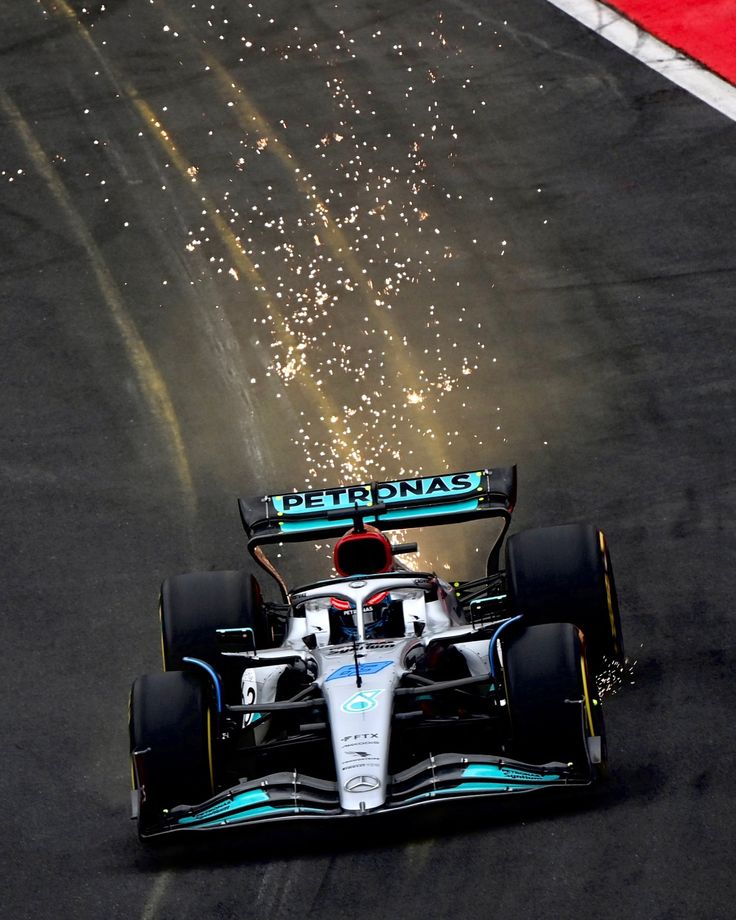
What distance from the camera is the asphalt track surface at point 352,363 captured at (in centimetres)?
1017

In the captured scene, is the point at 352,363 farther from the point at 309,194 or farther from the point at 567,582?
the point at 567,582

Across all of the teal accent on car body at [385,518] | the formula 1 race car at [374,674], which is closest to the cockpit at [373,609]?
the formula 1 race car at [374,674]

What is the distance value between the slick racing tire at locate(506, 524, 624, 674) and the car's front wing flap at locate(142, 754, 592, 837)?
53.1 inches

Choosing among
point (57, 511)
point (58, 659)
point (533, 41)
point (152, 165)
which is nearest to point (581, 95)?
point (533, 41)

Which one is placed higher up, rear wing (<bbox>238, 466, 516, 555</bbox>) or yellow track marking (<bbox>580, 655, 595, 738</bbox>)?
rear wing (<bbox>238, 466, 516, 555</bbox>)

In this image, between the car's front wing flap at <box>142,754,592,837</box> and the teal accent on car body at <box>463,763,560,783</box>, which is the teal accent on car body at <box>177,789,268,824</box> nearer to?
the car's front wing flap at <box>142,754,592,837</box>

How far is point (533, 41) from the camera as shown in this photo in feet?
64.4

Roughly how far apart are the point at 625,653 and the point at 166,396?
5.25 meters

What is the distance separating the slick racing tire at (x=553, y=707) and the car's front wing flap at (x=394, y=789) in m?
0.13

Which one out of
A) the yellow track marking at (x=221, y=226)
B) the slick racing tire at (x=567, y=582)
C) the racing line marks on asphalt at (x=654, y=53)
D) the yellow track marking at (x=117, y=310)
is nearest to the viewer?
the slick racing tire at (x=567, y=582)

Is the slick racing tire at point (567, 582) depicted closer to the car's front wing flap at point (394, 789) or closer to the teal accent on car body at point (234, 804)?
the car's front wing flap at point (394, 789)

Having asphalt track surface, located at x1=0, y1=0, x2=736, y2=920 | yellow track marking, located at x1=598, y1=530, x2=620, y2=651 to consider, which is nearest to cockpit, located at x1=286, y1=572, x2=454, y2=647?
yellow track marking, located at x1=598, y1=530, x2=620, y2=651

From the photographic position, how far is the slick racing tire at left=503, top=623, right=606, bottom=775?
977 centimetres

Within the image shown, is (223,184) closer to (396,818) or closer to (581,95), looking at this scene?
(581,95)
